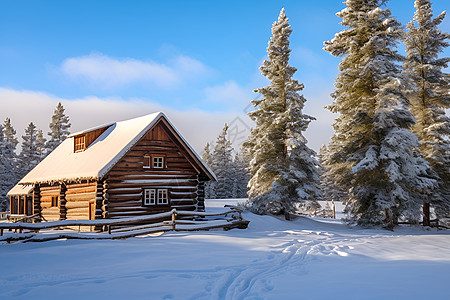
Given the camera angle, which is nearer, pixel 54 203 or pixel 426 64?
pixel 426 64

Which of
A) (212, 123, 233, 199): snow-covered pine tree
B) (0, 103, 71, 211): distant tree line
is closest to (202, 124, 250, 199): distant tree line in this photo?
(212, 123, 233, 199): snow-covered pine tree

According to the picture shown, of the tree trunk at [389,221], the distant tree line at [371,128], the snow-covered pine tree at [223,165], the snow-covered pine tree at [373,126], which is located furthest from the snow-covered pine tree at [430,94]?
the snow-covered pine tree at [223,165]

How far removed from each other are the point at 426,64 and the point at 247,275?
23314 mm

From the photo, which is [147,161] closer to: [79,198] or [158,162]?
[158,162]

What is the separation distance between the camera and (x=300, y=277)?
8.70 metres

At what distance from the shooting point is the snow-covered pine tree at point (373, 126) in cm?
2081

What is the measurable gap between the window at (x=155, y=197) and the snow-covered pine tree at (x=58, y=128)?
110 feet

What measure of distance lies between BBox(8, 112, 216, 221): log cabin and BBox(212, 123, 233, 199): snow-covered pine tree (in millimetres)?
37624

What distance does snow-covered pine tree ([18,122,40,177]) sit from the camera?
54.7m

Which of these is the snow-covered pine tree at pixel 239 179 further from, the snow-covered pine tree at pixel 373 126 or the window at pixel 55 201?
the snow-covered pine tree at pixel 373 126

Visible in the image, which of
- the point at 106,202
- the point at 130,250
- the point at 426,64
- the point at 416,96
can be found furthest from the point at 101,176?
the point at 426,64

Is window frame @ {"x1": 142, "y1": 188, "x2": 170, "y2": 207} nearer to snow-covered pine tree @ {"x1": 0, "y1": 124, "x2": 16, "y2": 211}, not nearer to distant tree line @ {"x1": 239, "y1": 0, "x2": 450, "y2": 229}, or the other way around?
distant tree line @ {"x1": 239, "y1": 0, "x2": 450, "y2": 229}

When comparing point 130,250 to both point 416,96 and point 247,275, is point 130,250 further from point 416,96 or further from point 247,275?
point 416,96

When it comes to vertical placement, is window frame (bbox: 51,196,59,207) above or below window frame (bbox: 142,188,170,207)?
below
